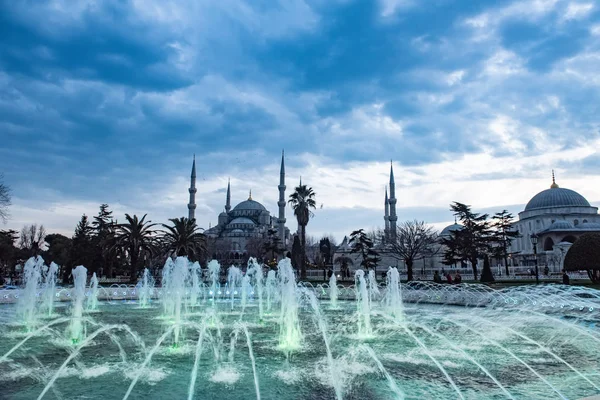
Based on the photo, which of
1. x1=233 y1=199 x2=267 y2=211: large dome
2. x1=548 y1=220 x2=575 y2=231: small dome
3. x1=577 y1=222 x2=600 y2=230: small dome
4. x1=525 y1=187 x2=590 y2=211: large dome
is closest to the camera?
x1=548 y1=220 x2=575 y2=231: small dome

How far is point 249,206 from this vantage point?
104500 millimetres

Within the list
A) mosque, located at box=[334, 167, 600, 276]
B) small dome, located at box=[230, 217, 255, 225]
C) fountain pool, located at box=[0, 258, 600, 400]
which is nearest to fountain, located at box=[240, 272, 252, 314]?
fountain pool, located at box=[0, 258, 600, 400]

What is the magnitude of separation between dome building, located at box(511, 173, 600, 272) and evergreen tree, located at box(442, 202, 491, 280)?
17.0 metres

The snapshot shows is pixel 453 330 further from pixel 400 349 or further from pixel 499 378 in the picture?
pixel 499 378

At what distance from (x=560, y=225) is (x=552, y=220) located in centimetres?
627

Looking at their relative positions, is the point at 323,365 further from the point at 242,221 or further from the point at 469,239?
the point at 242,221

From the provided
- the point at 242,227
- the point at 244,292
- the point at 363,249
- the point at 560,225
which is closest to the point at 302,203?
the point at 363,249

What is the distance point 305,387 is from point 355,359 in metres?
2.00

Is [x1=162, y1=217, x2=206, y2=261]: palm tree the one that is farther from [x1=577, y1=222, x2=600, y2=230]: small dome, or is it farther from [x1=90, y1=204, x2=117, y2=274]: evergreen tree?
[x1=577, y1=222, x2=600, y2=230]: small dome

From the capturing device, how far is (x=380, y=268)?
59.6m

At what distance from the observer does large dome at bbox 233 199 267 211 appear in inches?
4097

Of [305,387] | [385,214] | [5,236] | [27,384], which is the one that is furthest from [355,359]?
[385,214]

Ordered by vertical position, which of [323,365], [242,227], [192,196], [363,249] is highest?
[192,196]

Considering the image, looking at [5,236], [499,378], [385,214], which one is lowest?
[499,378]
